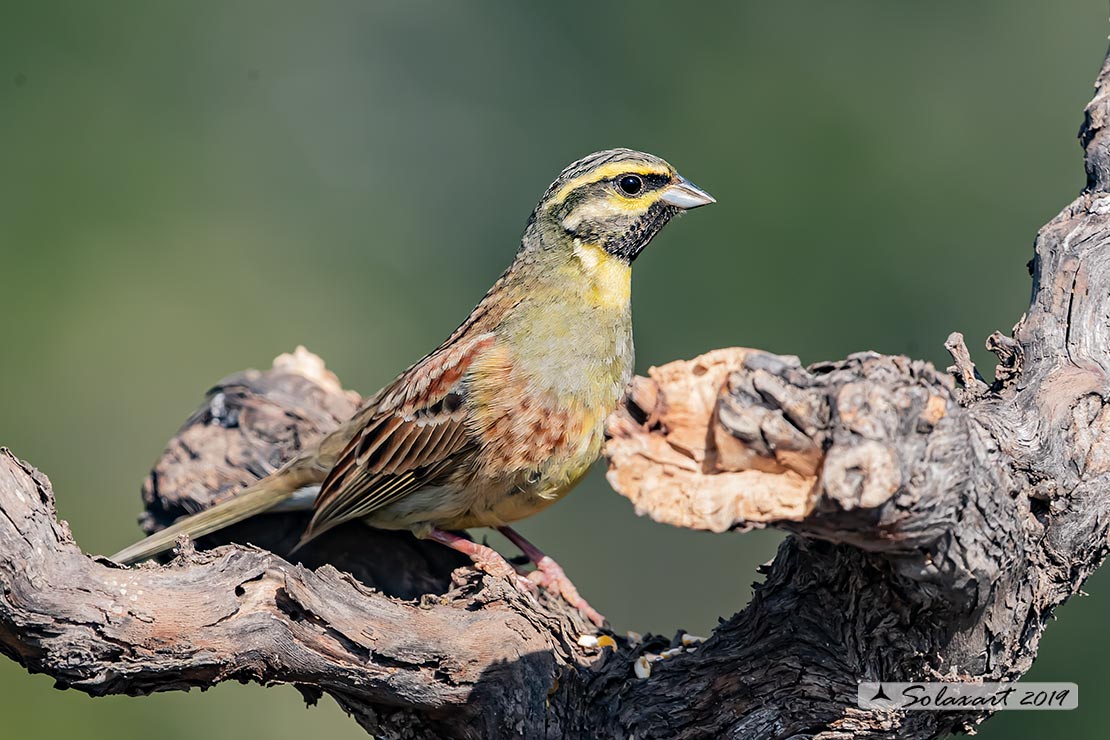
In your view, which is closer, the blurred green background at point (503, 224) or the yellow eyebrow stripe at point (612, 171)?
the yellow eyebrow stripe at point (612, 171)

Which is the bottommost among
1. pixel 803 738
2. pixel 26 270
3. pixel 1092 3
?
pixel 803 738

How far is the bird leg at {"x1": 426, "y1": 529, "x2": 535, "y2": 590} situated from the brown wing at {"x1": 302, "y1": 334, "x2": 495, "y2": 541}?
24 cm

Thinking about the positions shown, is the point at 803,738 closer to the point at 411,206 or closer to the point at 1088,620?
the point at 1088,620

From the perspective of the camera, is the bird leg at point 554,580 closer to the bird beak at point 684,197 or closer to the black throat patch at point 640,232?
the black throat patch at point 640,232

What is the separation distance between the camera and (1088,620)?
7305 mm

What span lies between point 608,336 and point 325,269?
7150 millimetres

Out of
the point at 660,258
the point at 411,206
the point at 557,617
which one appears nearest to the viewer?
the point at 557,617

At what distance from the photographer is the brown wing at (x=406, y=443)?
466 cm

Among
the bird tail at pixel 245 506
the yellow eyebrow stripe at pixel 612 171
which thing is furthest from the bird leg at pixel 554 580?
the yellow eyebrow stripe at pixel 612 171

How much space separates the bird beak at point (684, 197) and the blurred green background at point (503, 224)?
402 cm

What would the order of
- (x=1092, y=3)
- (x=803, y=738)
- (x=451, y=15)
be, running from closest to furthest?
(x=803, y=738), (x=1092, y=3), (x=451, y=15)

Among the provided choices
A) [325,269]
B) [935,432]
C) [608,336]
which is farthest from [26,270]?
[935,432]

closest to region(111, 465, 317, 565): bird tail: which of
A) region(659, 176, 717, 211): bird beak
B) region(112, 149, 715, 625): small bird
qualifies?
region(112, 149, 715, 625): small bird

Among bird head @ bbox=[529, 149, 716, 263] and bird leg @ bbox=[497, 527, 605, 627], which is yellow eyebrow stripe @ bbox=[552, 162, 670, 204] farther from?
bird leg @ bbox=[497, 527, 605, 627]
